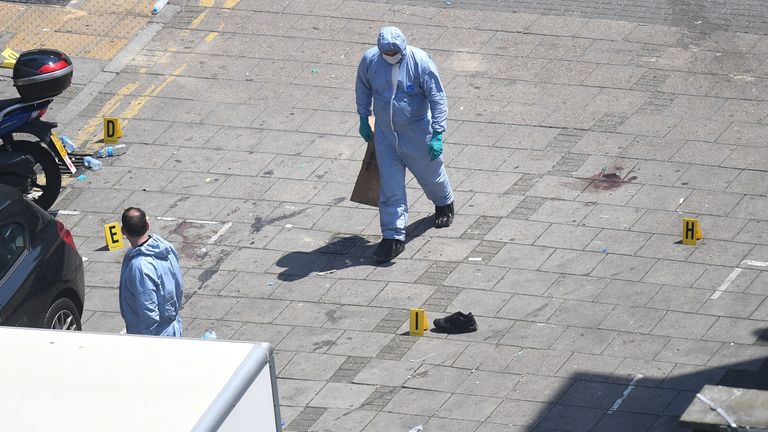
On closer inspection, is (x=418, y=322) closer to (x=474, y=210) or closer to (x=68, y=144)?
(x=474, y=210)

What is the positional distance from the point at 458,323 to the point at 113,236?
3.15 meters

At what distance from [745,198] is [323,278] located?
3.65 metres

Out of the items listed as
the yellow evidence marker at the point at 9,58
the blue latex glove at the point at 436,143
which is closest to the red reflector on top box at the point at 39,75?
the yellow evidence marker at the point at 9,58

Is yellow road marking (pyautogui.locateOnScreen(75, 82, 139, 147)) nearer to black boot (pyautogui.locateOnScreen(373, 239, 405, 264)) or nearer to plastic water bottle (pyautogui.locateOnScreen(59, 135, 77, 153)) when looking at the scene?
plastic water bottle (pyautogui.locateOnScreen(59, 135, 77, 153))

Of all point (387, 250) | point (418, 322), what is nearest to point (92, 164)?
point (387, 250)

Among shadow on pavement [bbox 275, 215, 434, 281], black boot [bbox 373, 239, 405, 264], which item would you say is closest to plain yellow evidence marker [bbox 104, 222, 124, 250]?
shadow on pavement [bbox 275, 215, 434, 281]

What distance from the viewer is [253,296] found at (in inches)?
425

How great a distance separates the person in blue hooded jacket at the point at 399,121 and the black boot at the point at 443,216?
217 mm

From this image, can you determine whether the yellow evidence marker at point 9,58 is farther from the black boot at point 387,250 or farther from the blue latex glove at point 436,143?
the blue latex glove at point 436,143

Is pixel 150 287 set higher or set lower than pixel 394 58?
lower

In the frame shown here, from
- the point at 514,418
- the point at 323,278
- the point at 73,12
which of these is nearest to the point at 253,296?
the point at 323,278

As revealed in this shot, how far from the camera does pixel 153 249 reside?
8414 mm

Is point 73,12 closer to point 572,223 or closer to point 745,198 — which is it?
point 572,223

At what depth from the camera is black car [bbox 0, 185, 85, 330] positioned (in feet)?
30.1
